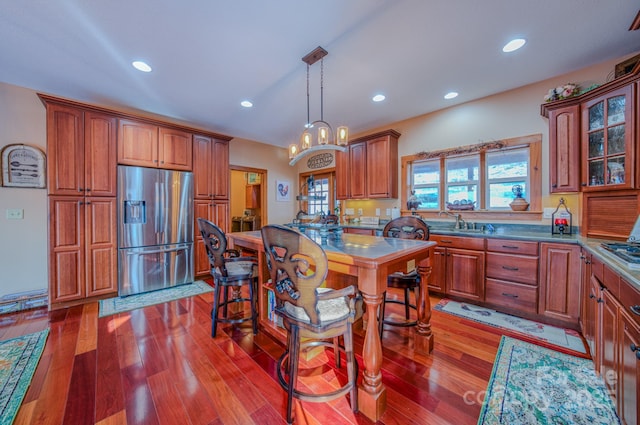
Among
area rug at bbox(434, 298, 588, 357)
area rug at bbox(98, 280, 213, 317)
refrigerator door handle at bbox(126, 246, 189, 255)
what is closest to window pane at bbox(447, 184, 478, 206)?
area rug at bbox(434, 298, 588, 357)

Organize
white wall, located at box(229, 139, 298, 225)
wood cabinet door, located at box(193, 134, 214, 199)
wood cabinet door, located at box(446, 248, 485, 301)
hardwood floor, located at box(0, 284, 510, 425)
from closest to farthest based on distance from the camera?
hardwood floor, located at box(0, 284, 510, 425)
wood cabinet door, located at box(446, 248, 485, 301)
wood cabinet door, located at box(193, 134, 214, 199)
white wall, located at box(229, 139, 298, 225)

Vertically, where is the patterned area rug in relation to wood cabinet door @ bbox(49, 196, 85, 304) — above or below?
below

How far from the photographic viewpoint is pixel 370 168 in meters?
4.30

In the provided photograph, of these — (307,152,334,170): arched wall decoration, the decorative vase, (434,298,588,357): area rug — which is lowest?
(434,298,588,357): area rug

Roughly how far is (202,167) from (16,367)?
297cm

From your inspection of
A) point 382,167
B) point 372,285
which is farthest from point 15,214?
point 382,167

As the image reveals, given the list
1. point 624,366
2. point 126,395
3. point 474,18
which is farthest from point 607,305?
point 126,395

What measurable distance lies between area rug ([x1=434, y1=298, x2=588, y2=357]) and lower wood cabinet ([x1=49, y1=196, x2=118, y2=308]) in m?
4.28

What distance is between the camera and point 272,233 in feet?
4.32

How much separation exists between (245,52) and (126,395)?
2897 millimetres

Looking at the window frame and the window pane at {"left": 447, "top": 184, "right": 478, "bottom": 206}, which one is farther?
the window pane at {"left": 447, "top": 184, "right": 478, "bottom": 206}

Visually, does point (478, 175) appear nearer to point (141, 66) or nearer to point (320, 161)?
point (320, 161)

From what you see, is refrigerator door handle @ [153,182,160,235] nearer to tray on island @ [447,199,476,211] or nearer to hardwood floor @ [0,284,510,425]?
hardwood floor @ [0,284,510,425]

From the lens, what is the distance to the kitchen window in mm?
3047
